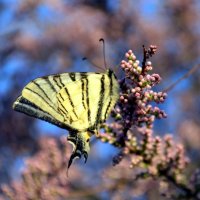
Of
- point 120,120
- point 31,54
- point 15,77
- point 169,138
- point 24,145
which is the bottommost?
point 120,120

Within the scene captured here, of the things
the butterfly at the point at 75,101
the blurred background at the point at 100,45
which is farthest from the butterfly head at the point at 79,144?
the blurred background at the point at 100,45

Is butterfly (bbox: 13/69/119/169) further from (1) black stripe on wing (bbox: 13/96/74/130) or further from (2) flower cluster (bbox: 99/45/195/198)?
(2) flower cluster (bbox: 99/45/195/198)

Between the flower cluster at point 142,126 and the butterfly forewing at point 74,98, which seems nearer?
the flower cluster at point 142,126

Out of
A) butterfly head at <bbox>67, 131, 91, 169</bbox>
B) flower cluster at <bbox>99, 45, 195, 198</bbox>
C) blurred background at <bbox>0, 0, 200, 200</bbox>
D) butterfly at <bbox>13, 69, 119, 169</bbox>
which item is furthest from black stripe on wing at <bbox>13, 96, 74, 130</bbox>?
blurred background at <bbox>0, 0, 200, 200</bbox>

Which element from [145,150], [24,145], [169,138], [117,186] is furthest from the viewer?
[24,145]

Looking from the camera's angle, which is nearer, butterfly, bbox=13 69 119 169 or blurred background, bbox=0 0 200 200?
butterfly, bbox=13 69 119 169

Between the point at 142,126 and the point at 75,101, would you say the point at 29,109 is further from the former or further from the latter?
the point at 142,126

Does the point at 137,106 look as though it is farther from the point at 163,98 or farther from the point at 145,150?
the point at 145,150

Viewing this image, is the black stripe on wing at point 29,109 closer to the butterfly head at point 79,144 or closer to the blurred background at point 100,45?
the butterfly head at point 79,144

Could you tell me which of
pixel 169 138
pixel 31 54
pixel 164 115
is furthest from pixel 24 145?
pixel 164 115
